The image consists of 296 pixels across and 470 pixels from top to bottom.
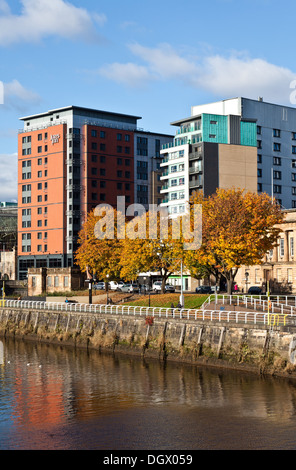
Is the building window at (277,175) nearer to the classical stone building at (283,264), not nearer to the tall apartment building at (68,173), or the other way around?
the tall apartment building at (68,173)

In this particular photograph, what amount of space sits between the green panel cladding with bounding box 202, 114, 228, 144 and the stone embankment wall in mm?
54767

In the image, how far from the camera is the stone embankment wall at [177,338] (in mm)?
44750

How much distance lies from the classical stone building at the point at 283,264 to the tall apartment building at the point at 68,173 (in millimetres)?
59688

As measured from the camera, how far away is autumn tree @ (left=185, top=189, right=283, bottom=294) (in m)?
68.3

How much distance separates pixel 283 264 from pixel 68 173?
67.9 m

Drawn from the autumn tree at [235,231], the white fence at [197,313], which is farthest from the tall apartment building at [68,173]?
the autumn tree at [235,231]

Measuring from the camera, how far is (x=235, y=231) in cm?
6894

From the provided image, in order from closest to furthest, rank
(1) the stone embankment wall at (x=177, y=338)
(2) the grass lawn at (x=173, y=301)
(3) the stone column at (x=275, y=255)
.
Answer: (1) the stone embankment wall at (x=177, y=338)
(2) the grass lawn at (x=173, y=301)
(3) the stone column at (x=275, y=255)

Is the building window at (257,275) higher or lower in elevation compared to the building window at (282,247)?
lower

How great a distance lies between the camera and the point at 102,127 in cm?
14212

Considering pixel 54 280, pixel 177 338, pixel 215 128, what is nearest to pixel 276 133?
pixel 215 128

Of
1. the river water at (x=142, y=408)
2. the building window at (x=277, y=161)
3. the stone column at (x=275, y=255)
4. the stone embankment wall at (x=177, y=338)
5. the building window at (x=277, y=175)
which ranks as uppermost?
the building window at (x=277, y=161)
